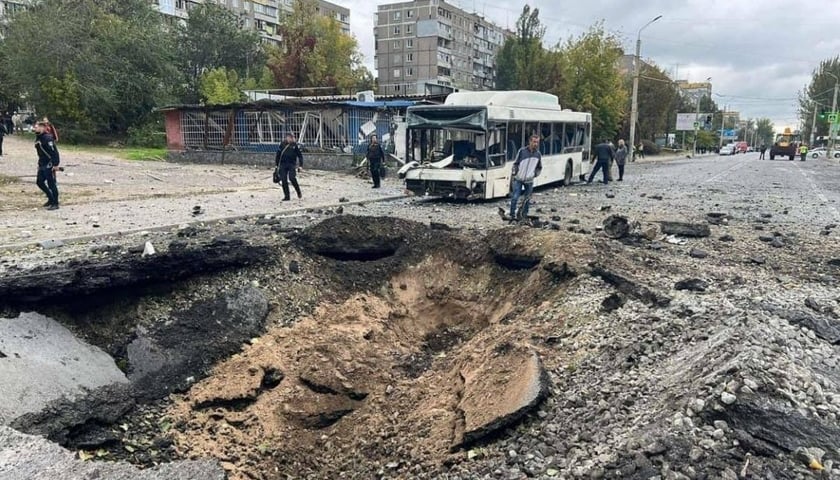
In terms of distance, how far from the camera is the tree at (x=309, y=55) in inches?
1695

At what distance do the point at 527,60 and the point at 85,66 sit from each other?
27059 mm

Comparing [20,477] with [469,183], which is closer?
[20,477]

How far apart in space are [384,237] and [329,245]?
0.84m

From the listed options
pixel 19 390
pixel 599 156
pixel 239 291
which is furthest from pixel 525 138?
pixel 19 390

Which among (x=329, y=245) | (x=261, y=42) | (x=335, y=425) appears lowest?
(x=335, y=425)

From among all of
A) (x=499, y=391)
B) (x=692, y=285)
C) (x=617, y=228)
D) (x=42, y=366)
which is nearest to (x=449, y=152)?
(x=617, y=228)

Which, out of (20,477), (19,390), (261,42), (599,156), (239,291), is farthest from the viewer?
(261,42)

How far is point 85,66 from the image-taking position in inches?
1208

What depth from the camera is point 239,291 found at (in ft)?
21.4

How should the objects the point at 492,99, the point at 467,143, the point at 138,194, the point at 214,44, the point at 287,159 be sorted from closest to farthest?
the point at 287,159 → the point at 467,143 → the point at 492,99 → the point at 138,194 → the point at 214,44

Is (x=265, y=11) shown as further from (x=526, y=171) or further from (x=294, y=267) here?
(x=294, y=267)

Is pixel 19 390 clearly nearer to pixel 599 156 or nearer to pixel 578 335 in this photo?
pixel 578 335

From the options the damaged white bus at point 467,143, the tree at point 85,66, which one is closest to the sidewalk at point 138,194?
the damaged white bus at point 467,143

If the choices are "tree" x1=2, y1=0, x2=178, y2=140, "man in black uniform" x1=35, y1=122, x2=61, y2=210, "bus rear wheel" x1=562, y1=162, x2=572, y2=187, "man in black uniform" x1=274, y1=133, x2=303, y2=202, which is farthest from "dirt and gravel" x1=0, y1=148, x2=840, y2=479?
"tree" x1=2, y1=0, x2=178, y2=140
